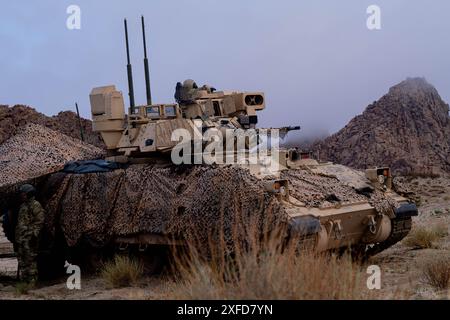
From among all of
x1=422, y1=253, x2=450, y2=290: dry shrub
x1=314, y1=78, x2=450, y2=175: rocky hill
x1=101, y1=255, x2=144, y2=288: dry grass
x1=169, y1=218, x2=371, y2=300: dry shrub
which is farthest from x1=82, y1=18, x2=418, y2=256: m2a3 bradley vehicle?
x1=314, y1=78, x2=450, y2=175: rocky hill

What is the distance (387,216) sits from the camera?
10.5 m

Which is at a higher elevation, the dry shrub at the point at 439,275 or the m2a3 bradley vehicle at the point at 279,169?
the m2a3 bradley vehicle at the point at 279,169

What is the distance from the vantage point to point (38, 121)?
2667cm

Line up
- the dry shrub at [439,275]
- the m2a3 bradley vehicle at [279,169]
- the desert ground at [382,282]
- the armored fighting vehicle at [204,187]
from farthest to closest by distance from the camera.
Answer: the m2a3 bradley vehicle at [279,169], the armored fighting vehicle at [204,187], the dry shrub at [439,275], the desert ground at [382,282]

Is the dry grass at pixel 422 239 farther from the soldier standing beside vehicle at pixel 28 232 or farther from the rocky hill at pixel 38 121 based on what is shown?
the rocky hill at pixel 38 121

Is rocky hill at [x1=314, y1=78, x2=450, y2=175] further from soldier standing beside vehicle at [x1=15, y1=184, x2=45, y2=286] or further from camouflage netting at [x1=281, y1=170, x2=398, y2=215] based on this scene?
soldier standing beside vehicle at [x1=15, y1=184, x2=45, y2=286]

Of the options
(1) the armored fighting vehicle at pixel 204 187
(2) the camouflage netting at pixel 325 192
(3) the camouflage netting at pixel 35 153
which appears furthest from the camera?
(3) the camouflage netting at pixel 35 153

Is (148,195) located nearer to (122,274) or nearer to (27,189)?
(122,274)

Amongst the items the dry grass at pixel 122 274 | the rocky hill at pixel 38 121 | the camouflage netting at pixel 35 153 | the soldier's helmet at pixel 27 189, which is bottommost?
the dry grass at pixel 122 274

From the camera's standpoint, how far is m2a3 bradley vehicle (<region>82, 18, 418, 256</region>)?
9.33 metres

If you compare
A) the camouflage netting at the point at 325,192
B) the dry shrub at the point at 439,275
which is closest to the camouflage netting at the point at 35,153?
the camouflage netting at the point at 325,192

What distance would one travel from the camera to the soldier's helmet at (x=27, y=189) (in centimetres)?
1042

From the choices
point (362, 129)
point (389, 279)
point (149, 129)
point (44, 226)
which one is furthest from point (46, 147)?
point (362, 129)

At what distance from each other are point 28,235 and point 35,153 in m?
1.62
